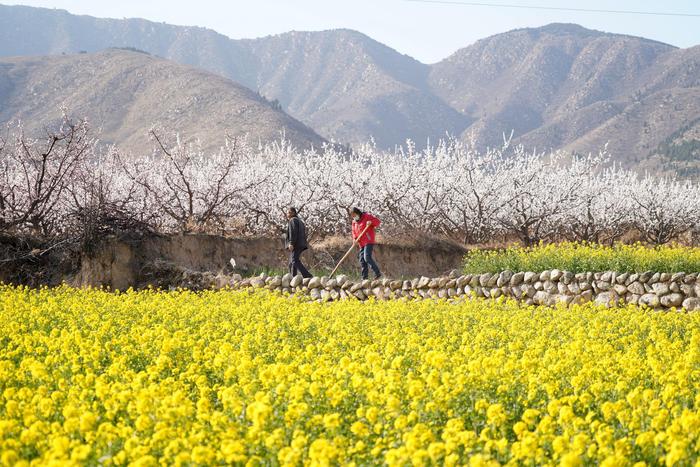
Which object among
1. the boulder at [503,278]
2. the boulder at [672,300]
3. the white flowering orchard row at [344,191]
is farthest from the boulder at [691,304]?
the white flowering orchard row at [344,191]

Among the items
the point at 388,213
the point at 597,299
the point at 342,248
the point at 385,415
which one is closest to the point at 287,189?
Result: the point at 388,213

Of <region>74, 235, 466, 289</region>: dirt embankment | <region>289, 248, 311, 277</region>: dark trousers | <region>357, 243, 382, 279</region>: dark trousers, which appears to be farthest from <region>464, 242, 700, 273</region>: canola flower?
<region>289, 248, 311, 277</region>: dark trousers

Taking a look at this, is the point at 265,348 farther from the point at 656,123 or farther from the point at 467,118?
the point at 467,118

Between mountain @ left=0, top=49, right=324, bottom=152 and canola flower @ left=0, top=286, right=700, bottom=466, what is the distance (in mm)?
72300

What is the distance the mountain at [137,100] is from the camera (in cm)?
8569

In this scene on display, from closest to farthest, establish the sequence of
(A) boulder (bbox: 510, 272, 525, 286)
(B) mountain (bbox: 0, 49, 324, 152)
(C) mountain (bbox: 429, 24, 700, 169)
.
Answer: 1. (A) boulder (bbox: 510, 272, 525, 286)
2. (B) mountain (bbox: 0, 49, 324, 152)
3. (C) mountain (bbox: 429, 24, 700, 169)

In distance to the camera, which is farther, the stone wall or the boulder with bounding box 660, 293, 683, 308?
the stone wall

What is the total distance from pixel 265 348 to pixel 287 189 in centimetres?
1887

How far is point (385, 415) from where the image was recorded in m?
4.50

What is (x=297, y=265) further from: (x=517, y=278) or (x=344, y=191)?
(x=344, y=191)

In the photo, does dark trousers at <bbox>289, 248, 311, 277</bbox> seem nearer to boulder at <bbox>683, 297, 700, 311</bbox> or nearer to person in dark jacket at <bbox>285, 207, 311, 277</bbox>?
person in dark jacket at <bbox>285, 207, 311, 277</bbox>

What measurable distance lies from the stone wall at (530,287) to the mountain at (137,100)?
6539 cm

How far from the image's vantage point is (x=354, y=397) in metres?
5.15

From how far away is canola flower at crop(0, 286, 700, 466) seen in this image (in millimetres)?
3783
